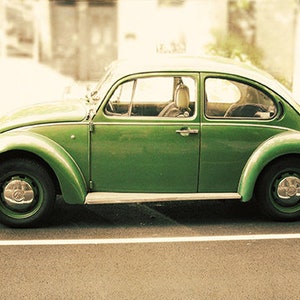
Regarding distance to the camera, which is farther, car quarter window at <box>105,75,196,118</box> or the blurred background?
the blurred background

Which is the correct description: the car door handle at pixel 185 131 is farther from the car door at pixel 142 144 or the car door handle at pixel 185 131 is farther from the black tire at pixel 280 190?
the black tire at pixel 280 190

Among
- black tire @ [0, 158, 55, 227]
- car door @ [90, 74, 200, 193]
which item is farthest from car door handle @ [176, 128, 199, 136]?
black tire @ [0, 158, 55, 227]

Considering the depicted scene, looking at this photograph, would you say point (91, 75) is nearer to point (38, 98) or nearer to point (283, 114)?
point (38, 98)

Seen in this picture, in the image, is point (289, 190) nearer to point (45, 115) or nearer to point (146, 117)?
point (146, 117)

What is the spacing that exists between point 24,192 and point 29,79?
12.0m

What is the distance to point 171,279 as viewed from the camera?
501 cm

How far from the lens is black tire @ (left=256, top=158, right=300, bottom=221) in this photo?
6.34 m

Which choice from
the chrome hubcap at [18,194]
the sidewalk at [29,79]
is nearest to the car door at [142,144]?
the chrome hubcap at [18,194]

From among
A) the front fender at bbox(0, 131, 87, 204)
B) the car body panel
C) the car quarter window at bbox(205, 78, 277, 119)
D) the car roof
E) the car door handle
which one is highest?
the car roof

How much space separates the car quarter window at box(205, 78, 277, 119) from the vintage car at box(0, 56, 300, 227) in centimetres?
1

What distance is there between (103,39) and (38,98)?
3487mm

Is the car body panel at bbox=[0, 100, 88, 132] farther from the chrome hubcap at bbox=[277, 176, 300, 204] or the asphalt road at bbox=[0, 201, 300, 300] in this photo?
the chrome hubcap at bbox=[277, 176, 300, 204]

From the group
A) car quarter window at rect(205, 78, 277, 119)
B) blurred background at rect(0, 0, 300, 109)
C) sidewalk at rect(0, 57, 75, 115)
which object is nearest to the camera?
car quarter window at rect(205, 78, 277, 119)

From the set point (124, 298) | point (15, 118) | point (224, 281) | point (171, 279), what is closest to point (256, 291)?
point (224, 281)
